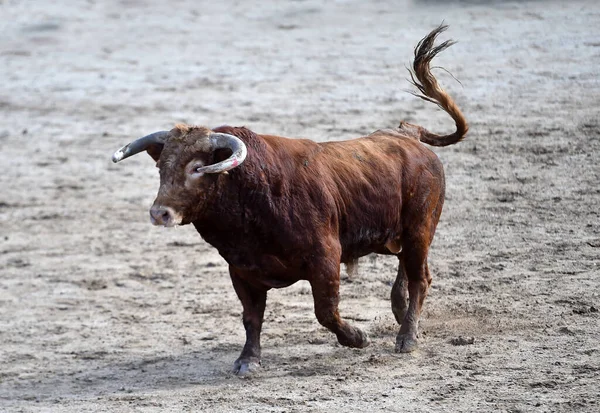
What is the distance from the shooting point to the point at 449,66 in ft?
43.6

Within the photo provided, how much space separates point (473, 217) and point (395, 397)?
373 centimetres

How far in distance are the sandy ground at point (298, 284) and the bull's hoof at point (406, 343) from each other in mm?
72

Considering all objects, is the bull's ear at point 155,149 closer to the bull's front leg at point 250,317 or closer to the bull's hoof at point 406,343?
the bull's front leg at point 250,317

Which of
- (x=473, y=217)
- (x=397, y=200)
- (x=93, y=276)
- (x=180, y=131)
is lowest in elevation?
(x=93, y=276)

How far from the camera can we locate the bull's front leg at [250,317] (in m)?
7.80

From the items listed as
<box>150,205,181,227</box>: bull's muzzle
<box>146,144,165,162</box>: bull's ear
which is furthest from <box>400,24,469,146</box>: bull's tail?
<box>150,205,181,227</box>: bull's muzzle

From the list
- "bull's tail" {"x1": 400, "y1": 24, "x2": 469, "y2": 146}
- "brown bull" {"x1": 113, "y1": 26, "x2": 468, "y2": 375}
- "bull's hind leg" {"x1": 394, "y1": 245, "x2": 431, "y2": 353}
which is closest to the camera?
"brown bull" {"x1": 113, "y1": 26, "x2": 468, "y2": 375}

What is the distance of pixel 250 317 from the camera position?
7852 millimetres

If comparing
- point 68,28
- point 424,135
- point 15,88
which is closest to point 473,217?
point 424,135

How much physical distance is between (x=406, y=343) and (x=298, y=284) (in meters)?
2.12

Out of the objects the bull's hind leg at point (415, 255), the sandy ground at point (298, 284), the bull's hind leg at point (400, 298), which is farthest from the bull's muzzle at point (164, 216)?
the bull's hind leg at point (400, 298)

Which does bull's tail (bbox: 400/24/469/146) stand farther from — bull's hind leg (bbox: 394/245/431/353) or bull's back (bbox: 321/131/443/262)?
bull's hind leg (bbox: 394/245/431/353)

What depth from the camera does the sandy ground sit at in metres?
7.52

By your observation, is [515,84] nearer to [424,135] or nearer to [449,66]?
[449,66]
